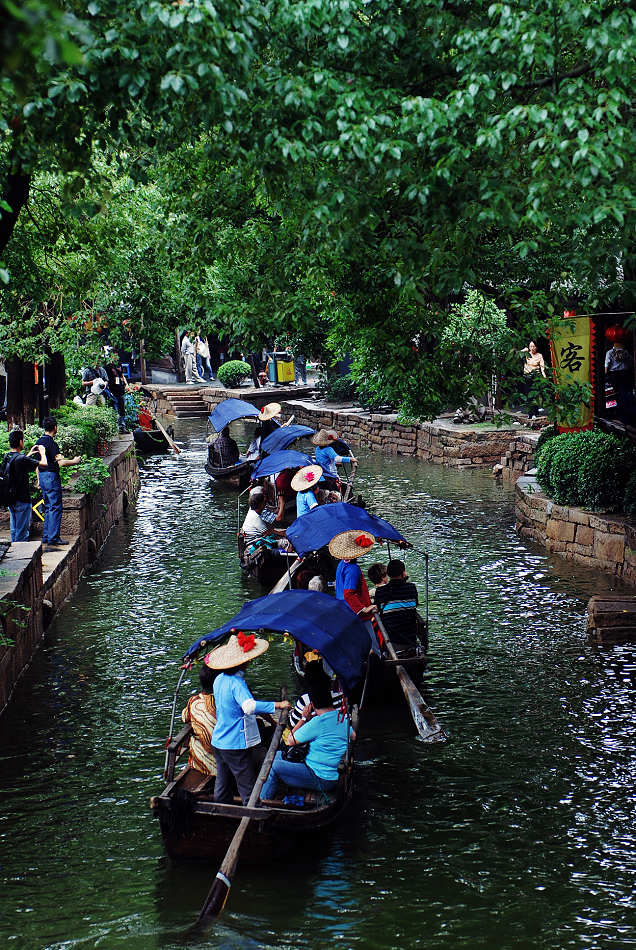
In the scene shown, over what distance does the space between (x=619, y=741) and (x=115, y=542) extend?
1187 centimetres

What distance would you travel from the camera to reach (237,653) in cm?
839

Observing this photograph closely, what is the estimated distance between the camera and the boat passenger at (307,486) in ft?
53.2

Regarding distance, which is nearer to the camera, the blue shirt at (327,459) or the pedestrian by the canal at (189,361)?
the blue shirt at (327,459)

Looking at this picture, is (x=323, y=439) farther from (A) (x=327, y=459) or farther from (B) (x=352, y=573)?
(B) (x=352, y=573)

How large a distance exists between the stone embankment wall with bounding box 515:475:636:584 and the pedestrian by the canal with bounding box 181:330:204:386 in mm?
26822

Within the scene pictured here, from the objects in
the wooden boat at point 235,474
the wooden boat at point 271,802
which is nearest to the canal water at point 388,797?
the wooden boat at point 271,802

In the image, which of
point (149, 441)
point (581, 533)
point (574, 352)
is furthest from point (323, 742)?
point (149, 441)

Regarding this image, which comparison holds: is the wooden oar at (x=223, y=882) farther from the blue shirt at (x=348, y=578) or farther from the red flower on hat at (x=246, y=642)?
the blue shirt at (x=348, y=578)

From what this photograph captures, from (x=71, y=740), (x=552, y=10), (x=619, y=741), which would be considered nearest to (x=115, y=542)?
(x=71, y=740)

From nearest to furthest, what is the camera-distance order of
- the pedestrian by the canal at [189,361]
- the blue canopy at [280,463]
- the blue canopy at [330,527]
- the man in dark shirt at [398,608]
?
the man in dark shirt at [398,608], the blue canopy at [330,527], the blue canopy at [280,463], the pedestrian by the canal at [189,361]

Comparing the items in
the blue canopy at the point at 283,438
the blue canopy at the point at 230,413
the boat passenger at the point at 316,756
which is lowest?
the boat passenger at the point at 316,756

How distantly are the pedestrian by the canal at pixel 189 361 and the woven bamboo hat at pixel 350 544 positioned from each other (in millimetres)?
32104

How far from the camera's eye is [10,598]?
449 inches

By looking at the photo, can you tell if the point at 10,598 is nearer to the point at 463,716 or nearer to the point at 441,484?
the point at 463,716
